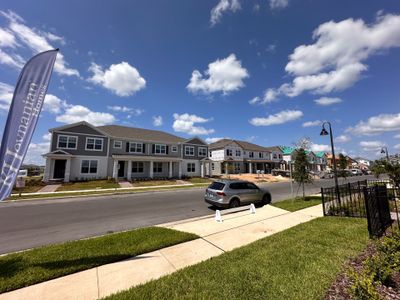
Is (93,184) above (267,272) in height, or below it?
above

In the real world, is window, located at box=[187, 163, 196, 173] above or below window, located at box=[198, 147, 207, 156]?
below

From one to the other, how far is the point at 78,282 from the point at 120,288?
95 cm

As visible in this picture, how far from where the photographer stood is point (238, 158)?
49.2m

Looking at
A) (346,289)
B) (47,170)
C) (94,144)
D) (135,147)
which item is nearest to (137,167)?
(135,147)

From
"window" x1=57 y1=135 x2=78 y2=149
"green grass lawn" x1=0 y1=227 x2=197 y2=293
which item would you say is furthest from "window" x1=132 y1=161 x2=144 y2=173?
"green grass lawn" x1=0 y1=227 x2=197 y2=293

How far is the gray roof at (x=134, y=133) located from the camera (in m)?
31.6

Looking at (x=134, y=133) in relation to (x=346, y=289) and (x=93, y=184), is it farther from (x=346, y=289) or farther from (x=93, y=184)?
(x=346, y=289)

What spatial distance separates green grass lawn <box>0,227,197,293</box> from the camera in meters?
4.18

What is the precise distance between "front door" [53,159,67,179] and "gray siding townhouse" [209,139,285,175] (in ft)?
97.0

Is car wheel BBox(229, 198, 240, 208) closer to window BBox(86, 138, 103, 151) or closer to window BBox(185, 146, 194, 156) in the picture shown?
window BBox(86, 138, 103, 151)

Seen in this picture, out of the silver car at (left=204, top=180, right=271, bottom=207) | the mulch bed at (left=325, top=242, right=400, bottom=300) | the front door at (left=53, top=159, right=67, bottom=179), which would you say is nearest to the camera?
the mulch bed at (left=325, top=242, right=400, bottom=300)

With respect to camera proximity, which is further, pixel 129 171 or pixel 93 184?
pixel 129 171

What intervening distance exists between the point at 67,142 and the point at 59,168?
11.5ft

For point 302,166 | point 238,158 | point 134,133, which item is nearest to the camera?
point 302,166
